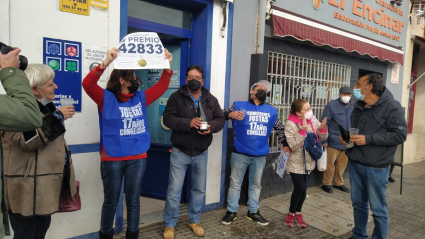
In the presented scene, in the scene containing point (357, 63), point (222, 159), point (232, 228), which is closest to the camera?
point (232, 228)

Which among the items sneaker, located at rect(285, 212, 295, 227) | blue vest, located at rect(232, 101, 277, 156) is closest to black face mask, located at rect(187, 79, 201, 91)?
blue vest, located at rect(232, 101, 277, 156)

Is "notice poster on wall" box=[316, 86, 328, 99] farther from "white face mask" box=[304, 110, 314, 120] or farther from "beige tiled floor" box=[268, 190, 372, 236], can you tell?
"white face mask" box=[304, 110, 314, 120]

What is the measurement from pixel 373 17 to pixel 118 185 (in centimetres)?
647

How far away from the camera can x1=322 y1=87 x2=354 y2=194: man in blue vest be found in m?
5.62

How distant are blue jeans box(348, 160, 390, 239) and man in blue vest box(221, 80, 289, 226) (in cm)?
87

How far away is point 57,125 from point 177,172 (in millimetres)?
1614

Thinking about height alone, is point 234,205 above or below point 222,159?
below

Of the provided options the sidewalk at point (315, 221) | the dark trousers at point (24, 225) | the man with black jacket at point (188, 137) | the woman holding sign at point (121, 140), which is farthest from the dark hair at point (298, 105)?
the dark trousers at point (24, 225)

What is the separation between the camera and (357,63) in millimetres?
6762

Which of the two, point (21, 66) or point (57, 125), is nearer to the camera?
point (21, 66)

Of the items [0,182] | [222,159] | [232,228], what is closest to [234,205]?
[232,228]

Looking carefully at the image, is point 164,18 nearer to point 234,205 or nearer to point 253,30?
point 253,30

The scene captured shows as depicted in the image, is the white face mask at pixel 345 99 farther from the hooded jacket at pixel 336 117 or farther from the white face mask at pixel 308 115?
the white face mask at pixel 308 115

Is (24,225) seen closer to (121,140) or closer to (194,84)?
(121,140)
